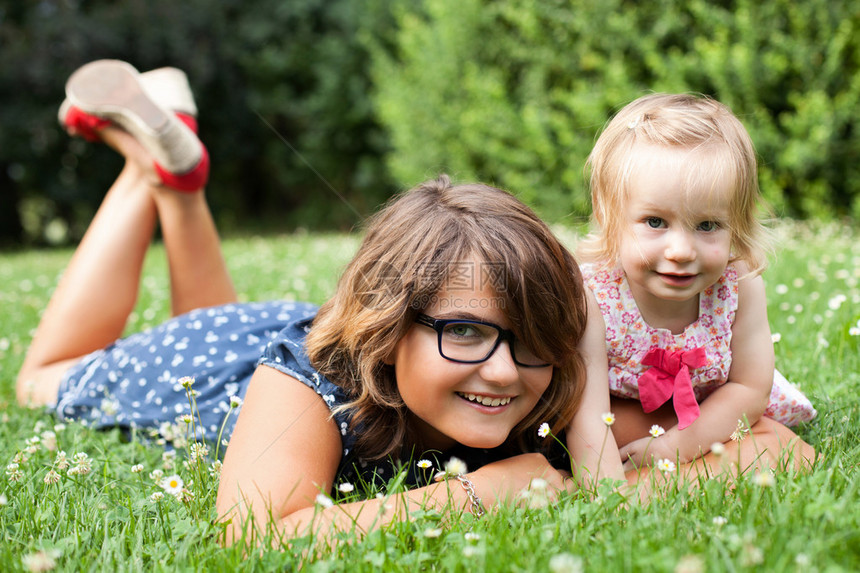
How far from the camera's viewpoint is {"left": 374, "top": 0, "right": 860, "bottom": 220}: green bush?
662cm

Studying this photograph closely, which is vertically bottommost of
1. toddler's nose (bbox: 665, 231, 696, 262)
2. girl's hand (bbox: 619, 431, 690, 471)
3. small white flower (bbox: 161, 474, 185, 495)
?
small white flower (bbox: 161, 474, 185, 495)

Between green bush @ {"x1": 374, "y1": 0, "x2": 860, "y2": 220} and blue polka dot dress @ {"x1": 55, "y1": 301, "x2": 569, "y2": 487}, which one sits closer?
blue polka dot dress @ {"x1": 55, "y1": 301, "x2": 569, "y2": 487}

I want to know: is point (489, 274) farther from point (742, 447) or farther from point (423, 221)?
point (742, 447)

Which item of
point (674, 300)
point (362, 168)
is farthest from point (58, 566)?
point (362, 168)

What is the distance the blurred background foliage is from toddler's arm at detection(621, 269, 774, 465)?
1115mm

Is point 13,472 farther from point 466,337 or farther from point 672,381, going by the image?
point 672,381

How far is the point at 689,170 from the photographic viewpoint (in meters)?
1.86

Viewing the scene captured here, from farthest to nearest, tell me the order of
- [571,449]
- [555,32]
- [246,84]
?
[246,84]
[555,32]
[571,449]

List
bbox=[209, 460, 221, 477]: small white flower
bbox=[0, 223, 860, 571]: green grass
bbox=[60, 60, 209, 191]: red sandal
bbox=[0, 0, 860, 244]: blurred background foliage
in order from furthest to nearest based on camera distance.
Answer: bbox=[0, 0, 860, 244]: blurred background foliage → bbox=[60, 60, 209, 191]: red sandal → bbox=[209, 460, 221, 477]: small white flower → bbox=[0, 223, 860, 571]: green grass

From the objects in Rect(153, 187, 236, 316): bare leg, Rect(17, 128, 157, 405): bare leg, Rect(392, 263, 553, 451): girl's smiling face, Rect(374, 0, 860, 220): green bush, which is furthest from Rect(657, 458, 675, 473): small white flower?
Rect(374, 0, 860, 220): green bush

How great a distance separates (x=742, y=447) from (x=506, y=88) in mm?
7351

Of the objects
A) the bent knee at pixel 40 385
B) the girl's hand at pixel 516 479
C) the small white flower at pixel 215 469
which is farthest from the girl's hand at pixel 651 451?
the bent knee at pixel 40 385

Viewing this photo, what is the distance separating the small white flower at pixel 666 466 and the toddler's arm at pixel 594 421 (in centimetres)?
11

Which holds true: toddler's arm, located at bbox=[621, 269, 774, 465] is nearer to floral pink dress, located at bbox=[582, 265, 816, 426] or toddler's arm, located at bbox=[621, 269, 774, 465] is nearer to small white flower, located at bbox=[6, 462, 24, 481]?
floral pink dress, located at bbox=[582, 265, 816, 426]
